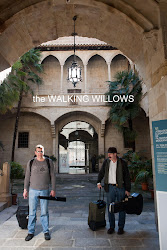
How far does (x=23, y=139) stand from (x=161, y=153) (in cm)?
1524

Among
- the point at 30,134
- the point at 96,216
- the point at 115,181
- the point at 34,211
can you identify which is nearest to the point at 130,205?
the point at 115,181

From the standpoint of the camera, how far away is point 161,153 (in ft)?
9.75

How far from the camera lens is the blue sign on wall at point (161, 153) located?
2.91 metres

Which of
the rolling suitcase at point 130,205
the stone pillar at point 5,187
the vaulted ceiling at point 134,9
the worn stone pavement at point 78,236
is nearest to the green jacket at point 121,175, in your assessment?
the rolling suitcase at point 130,205

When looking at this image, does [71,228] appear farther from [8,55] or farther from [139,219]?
[8,55]

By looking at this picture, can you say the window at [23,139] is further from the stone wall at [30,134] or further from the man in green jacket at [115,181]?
the man in green jacket at [115,181]

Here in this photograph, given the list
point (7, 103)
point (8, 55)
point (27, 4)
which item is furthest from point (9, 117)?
point (27, 4)

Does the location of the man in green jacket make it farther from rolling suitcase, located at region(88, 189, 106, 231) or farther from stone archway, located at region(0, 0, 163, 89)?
stone archway, located at region(0, 0, 163, 89)

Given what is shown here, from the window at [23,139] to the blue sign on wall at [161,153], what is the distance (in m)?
15.0

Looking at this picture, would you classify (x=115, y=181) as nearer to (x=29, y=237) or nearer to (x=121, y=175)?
(x=121, y=175)

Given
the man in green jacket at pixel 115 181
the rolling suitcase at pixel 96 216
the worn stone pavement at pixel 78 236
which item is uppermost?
the man in green jacket at pixel 115 181

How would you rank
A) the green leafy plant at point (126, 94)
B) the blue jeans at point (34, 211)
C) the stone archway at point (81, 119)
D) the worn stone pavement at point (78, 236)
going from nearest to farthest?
the worn stone pavement at point (78, 236), the blue jeans at point (34, 211), the green leafy plant at point (126, 94), the stone archway at point (81, 119)

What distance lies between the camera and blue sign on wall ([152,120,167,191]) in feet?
9.56

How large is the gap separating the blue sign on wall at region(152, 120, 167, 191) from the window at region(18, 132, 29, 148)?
590 inches
